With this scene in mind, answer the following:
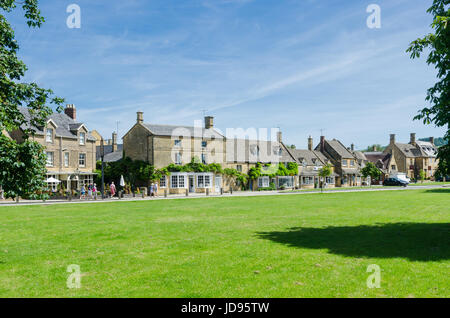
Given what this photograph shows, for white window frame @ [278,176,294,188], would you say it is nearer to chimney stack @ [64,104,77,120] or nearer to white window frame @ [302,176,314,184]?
white window frame @ [302,176,314,184]

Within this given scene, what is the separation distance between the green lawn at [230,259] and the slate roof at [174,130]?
35.8 meters

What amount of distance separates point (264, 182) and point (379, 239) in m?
49.8

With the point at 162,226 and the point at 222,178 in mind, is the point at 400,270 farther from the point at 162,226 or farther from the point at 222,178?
the point at 222,178

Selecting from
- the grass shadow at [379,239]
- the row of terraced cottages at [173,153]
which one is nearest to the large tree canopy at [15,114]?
the grass shadow at [379,239]

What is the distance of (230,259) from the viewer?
8.89 m

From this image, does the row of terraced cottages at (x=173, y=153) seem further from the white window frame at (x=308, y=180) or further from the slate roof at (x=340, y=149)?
the slate roof at (x=340, y=149)

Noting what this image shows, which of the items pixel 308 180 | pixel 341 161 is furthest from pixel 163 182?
pixel 341 161

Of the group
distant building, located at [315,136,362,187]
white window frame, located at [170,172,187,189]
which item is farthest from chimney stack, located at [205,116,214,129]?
distant building, located at [315,136,362,187]

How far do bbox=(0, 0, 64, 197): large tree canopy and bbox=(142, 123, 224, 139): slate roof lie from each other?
39.3 m

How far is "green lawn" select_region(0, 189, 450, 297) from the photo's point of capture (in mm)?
6719
